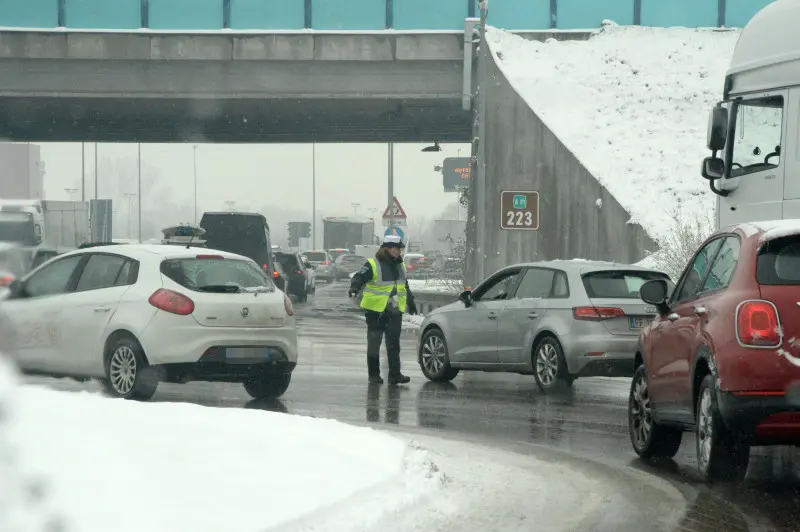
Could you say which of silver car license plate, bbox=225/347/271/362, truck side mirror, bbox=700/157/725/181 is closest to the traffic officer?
silver car license plate, bbox=225/347/271/362

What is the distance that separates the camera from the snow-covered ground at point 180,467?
385 centimetres

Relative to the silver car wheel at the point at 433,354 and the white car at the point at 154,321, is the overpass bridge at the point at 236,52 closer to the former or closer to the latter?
the silver car wheel at the point at 433,354

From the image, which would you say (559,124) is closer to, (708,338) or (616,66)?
(616,66)

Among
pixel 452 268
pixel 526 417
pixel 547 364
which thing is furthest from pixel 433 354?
pixel 452 268

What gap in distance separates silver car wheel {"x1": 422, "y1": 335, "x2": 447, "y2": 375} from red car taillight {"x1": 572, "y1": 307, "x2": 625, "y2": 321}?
2.42m

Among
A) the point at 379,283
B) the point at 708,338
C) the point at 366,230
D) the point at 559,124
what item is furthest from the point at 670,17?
the point at 366,230

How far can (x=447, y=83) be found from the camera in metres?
34.7

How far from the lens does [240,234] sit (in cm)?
3256

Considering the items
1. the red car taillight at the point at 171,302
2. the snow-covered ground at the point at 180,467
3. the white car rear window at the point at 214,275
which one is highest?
the white car rear window at the point at 214,275

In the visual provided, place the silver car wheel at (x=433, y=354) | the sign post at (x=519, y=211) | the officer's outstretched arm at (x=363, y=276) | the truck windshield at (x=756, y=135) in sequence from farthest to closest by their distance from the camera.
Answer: the sign post at (x=519, y=211)
the silver car wheel at (x=433, y=354)
the officer's outstretched arm at (x=363, y=276)
the truck windshield at (x=756, y=135)

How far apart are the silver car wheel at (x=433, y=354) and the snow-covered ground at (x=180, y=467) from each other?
24.4 feet

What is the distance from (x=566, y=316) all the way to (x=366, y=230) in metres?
85.0

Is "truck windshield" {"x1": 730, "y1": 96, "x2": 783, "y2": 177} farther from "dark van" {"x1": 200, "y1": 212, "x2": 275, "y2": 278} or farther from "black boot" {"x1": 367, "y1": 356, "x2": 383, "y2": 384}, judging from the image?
"dark van" {"x1": 200, "y1": 212, "x2": 275, "y2": 278}

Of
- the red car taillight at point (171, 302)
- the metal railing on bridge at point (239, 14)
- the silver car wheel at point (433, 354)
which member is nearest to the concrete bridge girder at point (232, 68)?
the metal railing on bridge at point (239, 14)
